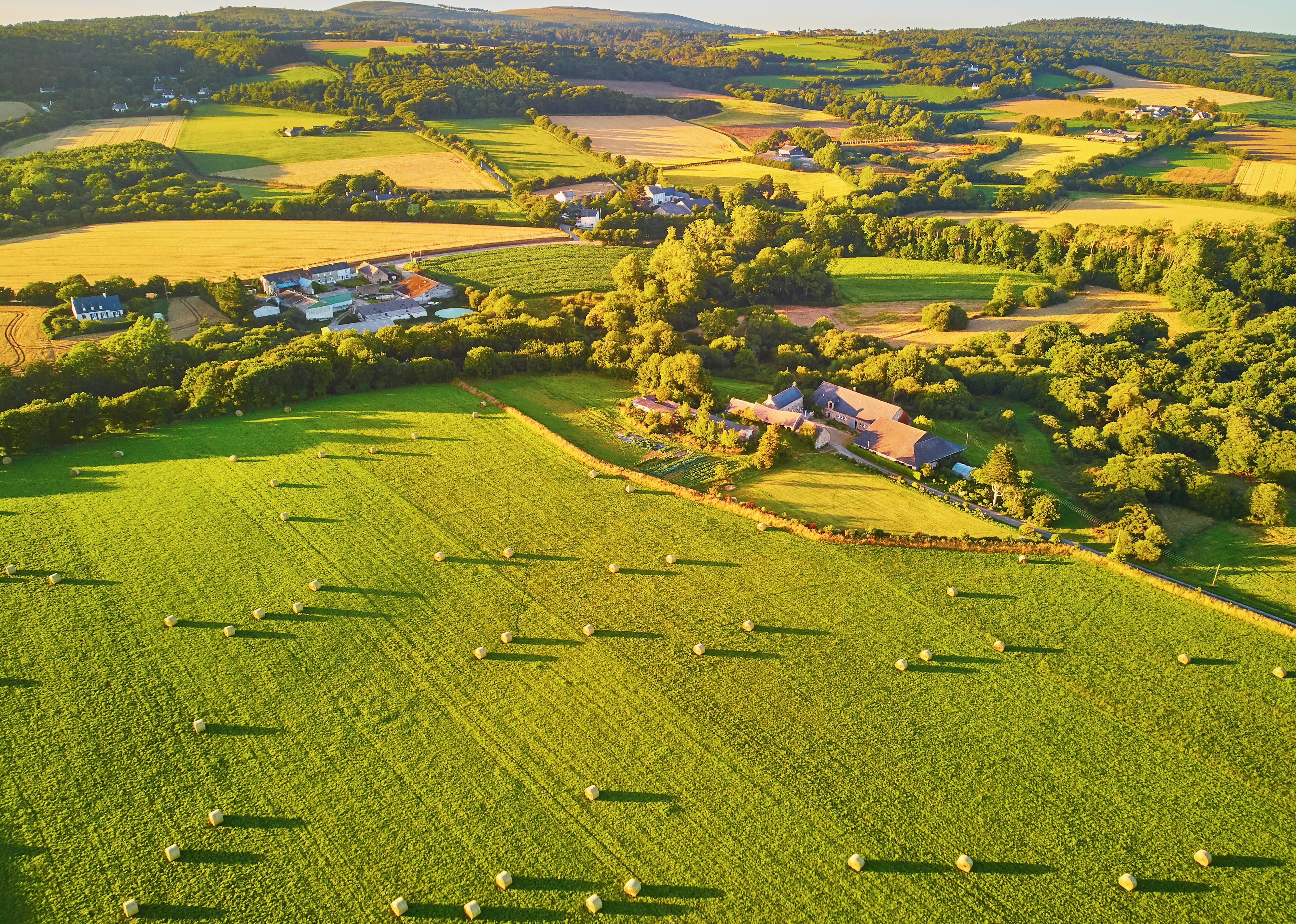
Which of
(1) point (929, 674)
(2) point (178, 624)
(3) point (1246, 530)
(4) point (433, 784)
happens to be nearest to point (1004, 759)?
(1) point (929, 674)

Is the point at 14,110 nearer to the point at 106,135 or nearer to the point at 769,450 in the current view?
the point at 106,135

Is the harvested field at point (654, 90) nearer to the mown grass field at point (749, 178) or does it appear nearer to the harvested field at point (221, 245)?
the mown grass field at point (749, 178)

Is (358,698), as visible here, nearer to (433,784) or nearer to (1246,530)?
(433,784)

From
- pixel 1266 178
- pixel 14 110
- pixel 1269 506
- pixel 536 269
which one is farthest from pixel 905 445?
pixel 14 110

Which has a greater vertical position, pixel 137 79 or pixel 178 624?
pixel 137 79

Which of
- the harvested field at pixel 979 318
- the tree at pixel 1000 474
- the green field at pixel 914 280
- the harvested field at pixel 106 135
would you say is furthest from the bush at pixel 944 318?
the harvested field at pixel 106 135
